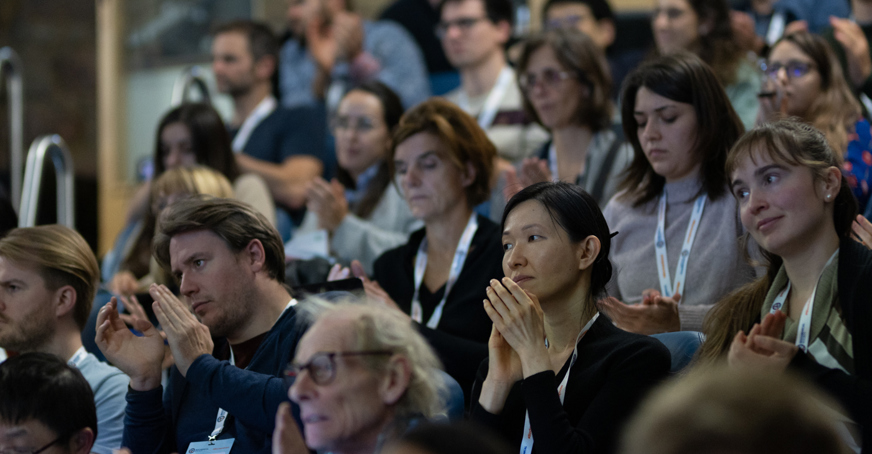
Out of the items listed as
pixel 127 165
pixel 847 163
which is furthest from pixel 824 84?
pixel 127 165

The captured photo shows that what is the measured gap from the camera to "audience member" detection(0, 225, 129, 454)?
107 inches

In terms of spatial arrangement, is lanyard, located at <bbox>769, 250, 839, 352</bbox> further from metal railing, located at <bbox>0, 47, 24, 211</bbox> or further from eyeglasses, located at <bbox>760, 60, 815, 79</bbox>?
metal railing, located at <bbox>0, 47, 24, 211</bbox>

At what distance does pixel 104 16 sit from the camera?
7.11 m

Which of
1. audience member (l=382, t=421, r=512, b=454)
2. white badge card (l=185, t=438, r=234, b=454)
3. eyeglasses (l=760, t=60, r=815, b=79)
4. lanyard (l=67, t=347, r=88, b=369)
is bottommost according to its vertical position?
white badge card (l=185, t=438, r=234, b=454)

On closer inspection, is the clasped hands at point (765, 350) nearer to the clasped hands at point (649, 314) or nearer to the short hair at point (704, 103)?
the clasped hands at point (649, 314)

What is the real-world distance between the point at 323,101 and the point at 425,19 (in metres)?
0.97

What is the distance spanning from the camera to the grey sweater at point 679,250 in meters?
2.84

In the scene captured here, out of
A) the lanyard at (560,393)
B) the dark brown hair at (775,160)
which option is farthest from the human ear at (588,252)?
the dark brown hair at (775,160)

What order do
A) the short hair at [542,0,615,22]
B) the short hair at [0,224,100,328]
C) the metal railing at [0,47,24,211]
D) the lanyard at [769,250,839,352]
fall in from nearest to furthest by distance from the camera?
the lanyard at [769,250,839,352] → the short hair at [0,224,100,328] → the short hair at [542,0,615,22] → the metal railing at [0,47,24,211]

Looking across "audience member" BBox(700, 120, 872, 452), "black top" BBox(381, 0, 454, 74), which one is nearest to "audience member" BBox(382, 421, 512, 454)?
"audience member" BBox(700, 120, 872, 452)

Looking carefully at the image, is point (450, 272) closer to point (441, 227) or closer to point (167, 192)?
point (441, 227)

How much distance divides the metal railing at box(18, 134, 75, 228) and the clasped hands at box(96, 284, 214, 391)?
2186 millimetres

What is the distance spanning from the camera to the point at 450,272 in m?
3.20

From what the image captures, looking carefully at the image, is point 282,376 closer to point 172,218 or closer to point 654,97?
point 172,218
